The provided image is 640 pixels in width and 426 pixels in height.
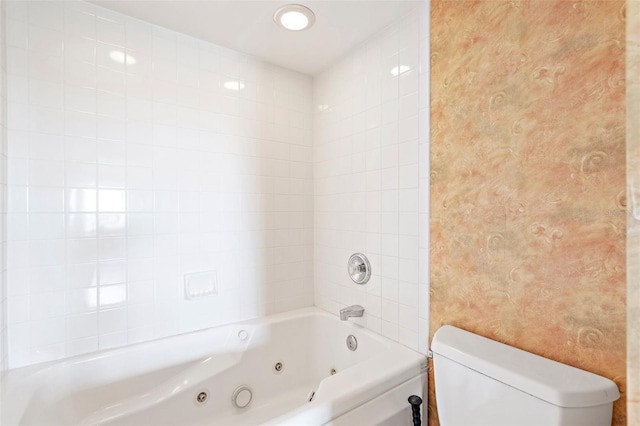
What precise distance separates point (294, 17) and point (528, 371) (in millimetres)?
1692

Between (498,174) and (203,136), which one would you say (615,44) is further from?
(203,136)

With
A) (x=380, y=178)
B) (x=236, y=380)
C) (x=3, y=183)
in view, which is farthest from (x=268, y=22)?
(x=236, y=380)

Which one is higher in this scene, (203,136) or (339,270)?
(203,136)

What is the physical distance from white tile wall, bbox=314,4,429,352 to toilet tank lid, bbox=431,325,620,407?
289mm

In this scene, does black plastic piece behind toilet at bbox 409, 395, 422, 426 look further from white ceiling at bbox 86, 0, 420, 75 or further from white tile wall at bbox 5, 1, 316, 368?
white ceiling at bbox 86, 0, 420, 75

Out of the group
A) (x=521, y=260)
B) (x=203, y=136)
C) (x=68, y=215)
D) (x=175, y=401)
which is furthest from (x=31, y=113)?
(x=521, y=260)

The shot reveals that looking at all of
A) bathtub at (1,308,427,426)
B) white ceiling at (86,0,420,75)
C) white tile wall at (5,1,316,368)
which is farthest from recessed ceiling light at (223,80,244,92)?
bathtub at (1,308,427,426)

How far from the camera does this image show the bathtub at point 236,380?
1.13m

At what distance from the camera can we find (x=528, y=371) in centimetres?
89

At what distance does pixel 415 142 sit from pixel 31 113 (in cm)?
168

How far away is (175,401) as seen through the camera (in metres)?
1.46
